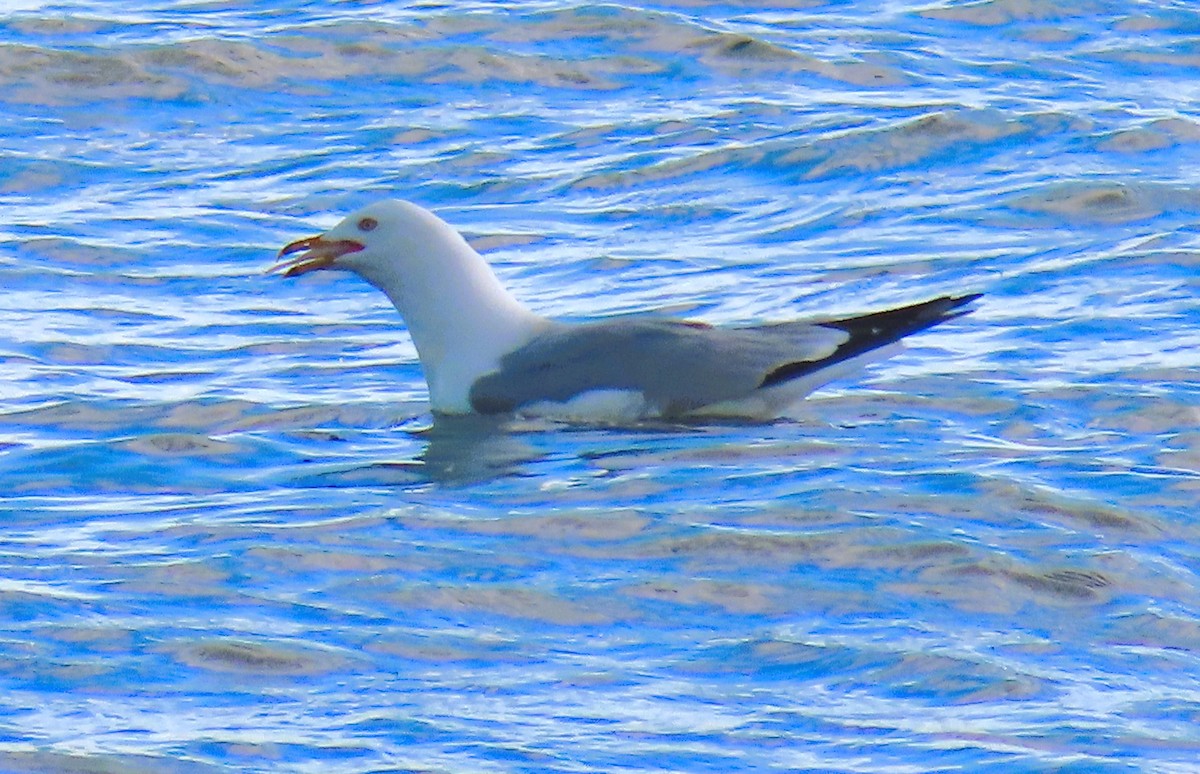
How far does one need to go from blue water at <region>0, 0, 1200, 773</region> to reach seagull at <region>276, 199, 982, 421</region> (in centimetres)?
13

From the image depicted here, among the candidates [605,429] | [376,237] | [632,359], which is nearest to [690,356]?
[632,359]

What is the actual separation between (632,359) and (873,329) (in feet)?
2.77

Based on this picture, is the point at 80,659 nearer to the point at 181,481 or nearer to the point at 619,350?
the point at 181,481

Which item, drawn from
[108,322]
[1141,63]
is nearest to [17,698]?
[108,322]

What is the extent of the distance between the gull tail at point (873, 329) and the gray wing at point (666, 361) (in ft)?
0.07

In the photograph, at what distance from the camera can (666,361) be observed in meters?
8.40

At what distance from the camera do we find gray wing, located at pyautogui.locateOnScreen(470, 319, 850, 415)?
27.5ft

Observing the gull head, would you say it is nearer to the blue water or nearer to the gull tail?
the blue water

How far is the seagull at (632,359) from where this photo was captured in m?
8.41

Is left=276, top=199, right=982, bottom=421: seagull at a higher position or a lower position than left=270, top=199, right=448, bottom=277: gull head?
lower

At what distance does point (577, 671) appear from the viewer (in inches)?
231

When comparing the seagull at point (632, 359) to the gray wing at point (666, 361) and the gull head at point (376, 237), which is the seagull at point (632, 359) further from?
the gull head at point (376, 237)

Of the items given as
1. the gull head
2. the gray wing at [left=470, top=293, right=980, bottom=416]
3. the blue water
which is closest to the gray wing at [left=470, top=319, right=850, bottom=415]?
the gray wing at [left=470, top=293, right=980, bottom=416]

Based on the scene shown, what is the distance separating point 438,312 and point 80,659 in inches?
127
